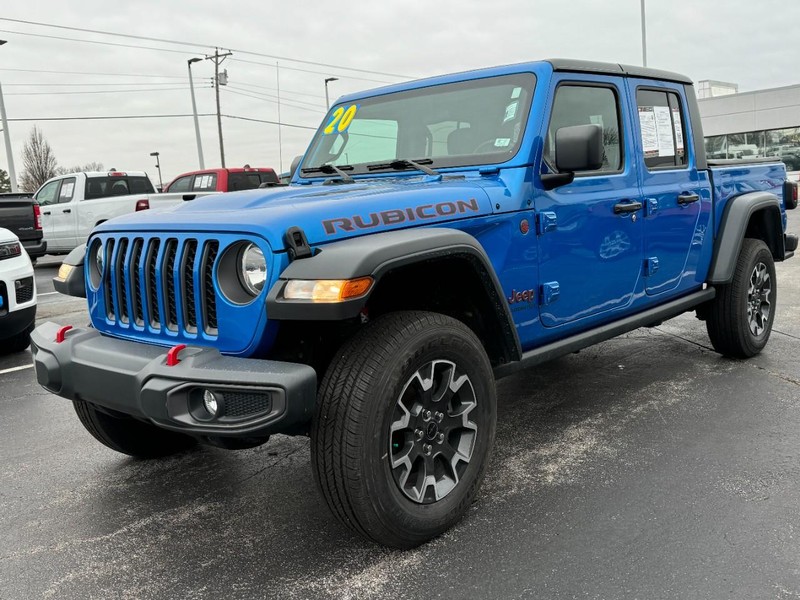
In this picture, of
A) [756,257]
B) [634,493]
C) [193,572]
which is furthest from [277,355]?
[756,257]

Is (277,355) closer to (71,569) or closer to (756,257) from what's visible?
(71,569)

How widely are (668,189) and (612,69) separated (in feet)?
2.61

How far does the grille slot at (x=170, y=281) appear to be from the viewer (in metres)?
2.77

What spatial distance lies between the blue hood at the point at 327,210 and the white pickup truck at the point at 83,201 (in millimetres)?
11185

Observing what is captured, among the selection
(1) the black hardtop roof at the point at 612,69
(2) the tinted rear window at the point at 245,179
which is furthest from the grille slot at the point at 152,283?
(2) the tinted rear window at the point at 245,179

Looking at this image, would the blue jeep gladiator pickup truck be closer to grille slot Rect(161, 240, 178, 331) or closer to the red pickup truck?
grille slot Rect(161, 240, 178, 331)

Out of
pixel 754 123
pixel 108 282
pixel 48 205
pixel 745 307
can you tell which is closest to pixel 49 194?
pixel 48 205

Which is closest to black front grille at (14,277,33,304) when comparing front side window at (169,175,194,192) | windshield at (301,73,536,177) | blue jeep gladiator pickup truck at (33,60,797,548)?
blue jeep gladiator pickup truck at (33,60,797,548)

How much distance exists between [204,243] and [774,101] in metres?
41.7

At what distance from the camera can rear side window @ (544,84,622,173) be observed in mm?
3643

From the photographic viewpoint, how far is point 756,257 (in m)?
5.15

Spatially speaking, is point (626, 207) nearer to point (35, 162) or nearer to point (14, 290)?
point (14, 290)

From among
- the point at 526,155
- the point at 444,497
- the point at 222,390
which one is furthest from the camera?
the point at 526,155

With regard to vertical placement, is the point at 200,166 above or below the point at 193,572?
above
